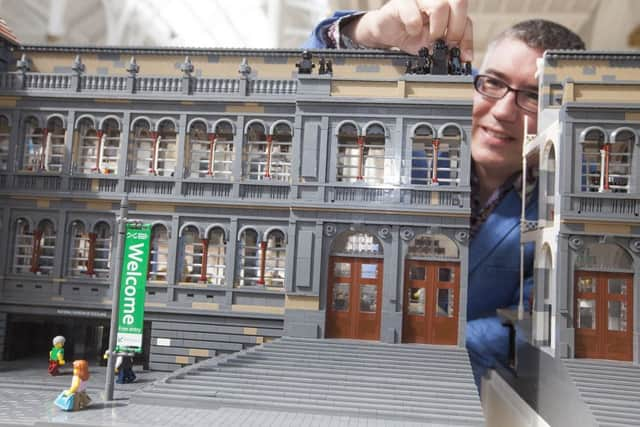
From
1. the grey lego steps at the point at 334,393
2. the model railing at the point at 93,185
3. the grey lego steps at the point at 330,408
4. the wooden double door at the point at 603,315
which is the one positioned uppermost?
the model railing at the point at 93,185

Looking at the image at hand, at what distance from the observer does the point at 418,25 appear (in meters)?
16.0

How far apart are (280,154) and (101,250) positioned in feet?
20.8

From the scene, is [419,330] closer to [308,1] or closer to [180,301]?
[180,301]

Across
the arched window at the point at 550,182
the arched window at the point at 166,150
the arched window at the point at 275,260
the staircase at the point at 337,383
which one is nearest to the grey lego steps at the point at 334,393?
the staircase at the point at 337,383

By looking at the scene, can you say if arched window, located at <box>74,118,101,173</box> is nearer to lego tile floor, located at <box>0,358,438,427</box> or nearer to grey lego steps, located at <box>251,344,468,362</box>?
lego tile floor, located at <box>0,358,438,427</box>

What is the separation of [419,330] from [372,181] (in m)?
4.36

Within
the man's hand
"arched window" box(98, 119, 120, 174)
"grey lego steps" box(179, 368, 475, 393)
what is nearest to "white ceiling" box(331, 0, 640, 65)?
the man's hand

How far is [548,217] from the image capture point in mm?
14781

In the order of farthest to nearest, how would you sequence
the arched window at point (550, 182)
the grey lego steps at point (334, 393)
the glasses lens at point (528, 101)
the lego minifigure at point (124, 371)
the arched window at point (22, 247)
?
the arched window at point (22, 247) < the glasses lens at point (528, 101) < the lego minifigure at point (124, 371) < the arched window at point (550, 182) < the grey lego steps at point (334, 393)

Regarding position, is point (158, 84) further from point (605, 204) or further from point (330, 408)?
point (605, 204)

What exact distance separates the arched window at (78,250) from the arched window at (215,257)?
12.8ft

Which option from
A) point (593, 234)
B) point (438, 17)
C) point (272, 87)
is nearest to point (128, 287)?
point (272, 87)

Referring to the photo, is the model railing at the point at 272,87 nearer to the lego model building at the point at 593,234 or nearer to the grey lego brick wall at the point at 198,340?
the grey lego brick wall at the point at 198,340

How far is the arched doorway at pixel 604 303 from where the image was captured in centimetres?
1408
